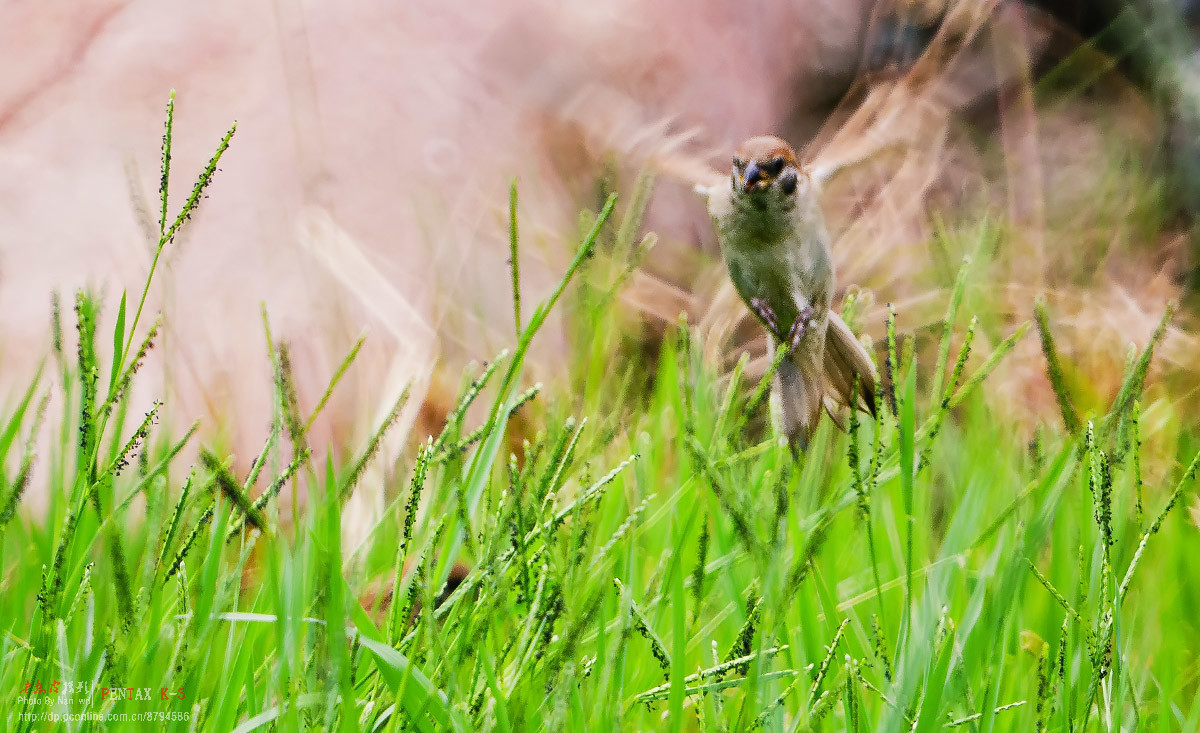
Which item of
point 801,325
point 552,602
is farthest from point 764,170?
point 552,602

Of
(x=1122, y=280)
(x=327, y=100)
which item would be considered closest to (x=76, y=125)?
(x=327, y=100)

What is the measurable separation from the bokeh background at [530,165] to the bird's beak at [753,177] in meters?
0.14

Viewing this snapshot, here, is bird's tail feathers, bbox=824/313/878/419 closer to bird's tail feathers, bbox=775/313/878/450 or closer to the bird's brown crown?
bird's tail feathers, bbox=775/313/878/450

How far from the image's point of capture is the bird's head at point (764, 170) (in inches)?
34.5

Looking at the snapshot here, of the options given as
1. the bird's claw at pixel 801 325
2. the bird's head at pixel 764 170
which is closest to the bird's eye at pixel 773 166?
the bird's head at pixel 764 170

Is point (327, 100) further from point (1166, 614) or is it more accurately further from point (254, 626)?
point (1166, 614)

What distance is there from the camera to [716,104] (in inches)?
93.9

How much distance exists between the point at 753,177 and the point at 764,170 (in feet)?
0.04

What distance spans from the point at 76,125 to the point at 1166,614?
1.83m

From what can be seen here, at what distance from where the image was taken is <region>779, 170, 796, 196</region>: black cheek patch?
35.0 inches

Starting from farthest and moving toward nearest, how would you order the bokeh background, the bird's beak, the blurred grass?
the bokeh background, the bird's beak, the blurred grass

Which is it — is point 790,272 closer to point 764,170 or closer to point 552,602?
point 764,170

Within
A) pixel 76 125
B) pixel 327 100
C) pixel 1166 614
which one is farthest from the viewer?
pixel 327 100

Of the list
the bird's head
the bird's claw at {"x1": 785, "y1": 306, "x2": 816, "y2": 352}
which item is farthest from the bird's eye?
the bird's claw at {"x1": 785, "y1": 306, "x2": 816, "y2": 352}
